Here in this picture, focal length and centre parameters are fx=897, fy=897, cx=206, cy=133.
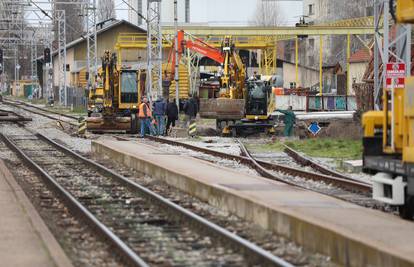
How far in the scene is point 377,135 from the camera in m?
13.8

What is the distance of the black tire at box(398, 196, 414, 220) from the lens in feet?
41.5

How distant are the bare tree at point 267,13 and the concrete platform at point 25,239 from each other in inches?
4026

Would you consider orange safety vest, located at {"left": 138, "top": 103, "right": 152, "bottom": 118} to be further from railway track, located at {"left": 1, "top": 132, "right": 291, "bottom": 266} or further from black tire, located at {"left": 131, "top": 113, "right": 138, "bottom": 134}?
railway track, located at {"left": 1, "top": 132, "right": 291, "bottom": 266}

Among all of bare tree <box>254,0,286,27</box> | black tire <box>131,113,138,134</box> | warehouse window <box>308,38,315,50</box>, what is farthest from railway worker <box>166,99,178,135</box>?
bare tree <box>254,0,286,27</box>

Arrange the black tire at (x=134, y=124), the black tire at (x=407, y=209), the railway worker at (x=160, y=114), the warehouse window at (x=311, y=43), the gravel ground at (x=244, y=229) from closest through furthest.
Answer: the gravel ground at (x=244, y=229) → the black tire at (x=407, y=209) → the railway worker at (x=160, y=114) → the black tire at (x=134, y=124) → the warehouse window at (x=311, y=43)

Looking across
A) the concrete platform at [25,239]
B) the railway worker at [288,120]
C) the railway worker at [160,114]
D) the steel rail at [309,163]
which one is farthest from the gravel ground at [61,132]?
the concrete platform at [25,239]

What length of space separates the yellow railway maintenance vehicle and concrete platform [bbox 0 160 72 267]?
15.8ft

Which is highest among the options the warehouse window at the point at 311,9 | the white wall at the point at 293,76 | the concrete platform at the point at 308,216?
the warehouse window at the point at 311,9

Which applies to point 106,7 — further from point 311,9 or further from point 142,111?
point 142,111

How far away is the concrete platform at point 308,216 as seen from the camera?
9633mm

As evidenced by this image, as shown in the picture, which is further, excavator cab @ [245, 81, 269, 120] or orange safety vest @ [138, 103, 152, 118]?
excavator cab @ [245, 81, 269, 120]

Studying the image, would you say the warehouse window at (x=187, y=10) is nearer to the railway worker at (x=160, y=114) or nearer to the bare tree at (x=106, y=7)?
the bare tree at (x=106, y=7)

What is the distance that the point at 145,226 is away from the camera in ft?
45.3

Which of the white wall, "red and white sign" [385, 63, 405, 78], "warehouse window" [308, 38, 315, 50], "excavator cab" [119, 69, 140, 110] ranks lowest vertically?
"excavator cab" [119, 69, 140, 110]
